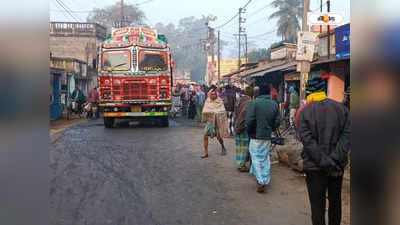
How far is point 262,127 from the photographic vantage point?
5492mm

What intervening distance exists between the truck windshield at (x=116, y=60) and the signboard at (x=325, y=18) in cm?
795

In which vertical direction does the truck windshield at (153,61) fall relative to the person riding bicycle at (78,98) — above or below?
above

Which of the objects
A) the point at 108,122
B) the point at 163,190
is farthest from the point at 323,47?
the point at 163,190

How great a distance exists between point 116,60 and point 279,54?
13.7 metres

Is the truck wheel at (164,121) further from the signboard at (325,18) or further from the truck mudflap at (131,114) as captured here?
the signboard at (325,18)

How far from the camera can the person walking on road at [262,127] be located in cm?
550

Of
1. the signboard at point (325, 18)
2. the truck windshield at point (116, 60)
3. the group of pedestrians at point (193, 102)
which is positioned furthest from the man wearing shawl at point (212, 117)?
the group of pedestrians at point (193, 102)

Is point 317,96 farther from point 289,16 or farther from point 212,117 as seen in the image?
point 289,16
